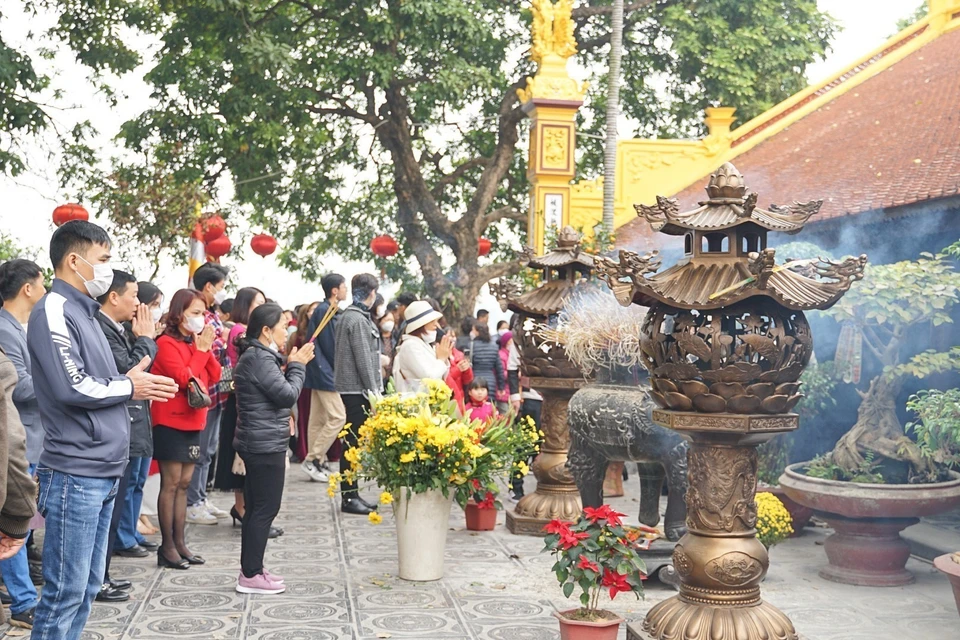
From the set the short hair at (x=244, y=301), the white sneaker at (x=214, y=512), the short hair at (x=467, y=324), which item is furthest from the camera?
the short hair at (x=467, y=324)

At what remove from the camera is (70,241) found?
13.1 ft

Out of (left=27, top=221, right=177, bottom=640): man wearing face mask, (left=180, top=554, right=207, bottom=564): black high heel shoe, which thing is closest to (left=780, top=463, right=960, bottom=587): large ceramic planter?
(left=180, top=554, right=207, bottom=564): black high heel shoe

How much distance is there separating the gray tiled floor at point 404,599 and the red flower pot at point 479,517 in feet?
1.08

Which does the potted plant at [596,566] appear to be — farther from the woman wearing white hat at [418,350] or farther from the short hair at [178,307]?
the woman wearing white hat at [418,350]

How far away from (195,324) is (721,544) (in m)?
3.40

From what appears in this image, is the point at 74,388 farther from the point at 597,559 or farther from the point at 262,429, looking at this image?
the point at 597,559

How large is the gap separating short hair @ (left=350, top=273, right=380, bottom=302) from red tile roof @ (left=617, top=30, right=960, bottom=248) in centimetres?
392

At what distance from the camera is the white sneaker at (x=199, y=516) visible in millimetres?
7855

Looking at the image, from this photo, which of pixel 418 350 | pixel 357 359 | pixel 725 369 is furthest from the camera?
pixel 357 359


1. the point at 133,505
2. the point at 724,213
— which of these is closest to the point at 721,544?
the point at 724,213

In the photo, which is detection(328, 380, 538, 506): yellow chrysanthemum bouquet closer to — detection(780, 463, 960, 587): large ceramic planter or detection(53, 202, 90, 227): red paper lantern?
detection(780, 463, 960, 587): large ceramic planter

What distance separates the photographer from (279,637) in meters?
5.06

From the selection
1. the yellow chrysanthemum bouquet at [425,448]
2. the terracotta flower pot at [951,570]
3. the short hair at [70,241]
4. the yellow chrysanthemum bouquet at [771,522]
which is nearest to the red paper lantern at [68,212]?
the yellow chrysanthemum bouquet at [425,448]

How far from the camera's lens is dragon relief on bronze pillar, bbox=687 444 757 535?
15.1ft
